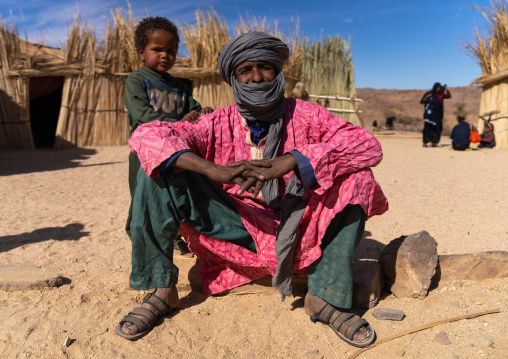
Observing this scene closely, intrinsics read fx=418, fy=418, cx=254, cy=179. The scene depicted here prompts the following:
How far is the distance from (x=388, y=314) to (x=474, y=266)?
68cm

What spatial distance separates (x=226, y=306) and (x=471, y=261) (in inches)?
55.8

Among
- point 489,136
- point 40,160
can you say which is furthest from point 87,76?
point 489,136

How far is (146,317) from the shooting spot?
2.01m

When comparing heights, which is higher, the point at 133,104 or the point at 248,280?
the point at 133,104

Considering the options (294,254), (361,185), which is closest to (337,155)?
(361,185)

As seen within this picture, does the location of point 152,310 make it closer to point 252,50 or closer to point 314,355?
point 314,355

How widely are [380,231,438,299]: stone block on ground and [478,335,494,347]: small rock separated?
403 mm

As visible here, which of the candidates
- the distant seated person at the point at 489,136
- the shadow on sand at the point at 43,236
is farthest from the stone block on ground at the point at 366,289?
the distant seated person at the point at 489,136

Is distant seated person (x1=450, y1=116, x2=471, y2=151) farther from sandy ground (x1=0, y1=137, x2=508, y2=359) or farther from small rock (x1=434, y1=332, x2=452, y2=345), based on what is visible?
small rock (x1=434, y1=332, x2=452, y2=345)

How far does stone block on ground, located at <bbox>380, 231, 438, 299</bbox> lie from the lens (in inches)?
88.1

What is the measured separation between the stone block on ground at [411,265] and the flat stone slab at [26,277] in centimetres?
195

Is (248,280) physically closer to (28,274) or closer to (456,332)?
(456,332)

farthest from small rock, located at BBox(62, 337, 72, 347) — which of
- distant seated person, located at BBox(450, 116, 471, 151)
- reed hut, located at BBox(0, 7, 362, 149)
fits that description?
distant seated person, located at BBox(450, 116, 471, 151)

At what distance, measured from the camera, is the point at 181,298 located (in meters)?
2.39
